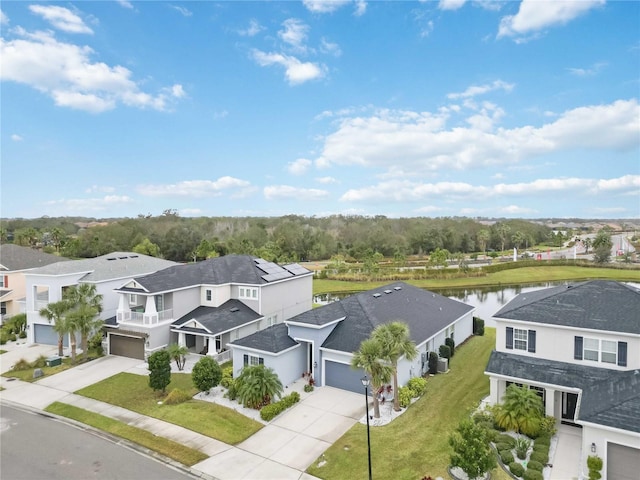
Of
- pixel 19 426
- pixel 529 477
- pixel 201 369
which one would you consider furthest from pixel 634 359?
pixel 19 426

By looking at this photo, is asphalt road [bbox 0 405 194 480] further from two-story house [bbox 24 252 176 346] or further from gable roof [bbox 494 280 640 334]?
gable roof [bbox 494 280 640 334]

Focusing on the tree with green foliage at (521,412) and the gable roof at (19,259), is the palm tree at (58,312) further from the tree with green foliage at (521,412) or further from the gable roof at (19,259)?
the tree with green foliage at (521,412)

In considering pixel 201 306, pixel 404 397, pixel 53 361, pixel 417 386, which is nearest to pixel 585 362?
pixel 417 386

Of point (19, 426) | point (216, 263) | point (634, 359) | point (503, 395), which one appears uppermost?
point (216, 263)

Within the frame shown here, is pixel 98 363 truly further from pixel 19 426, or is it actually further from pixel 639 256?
pixel 639 256

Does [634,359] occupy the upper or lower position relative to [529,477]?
upper

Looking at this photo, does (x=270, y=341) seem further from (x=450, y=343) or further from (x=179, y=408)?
(x=450, y=343)

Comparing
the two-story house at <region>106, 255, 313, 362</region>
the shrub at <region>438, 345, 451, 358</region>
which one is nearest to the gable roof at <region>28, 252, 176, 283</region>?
the two-story house at <region>106, 255, 313, 362</region>
